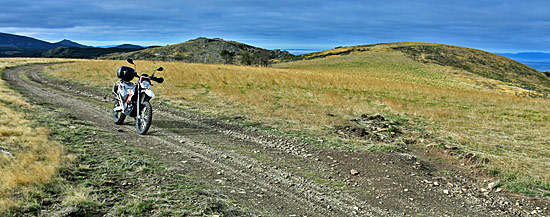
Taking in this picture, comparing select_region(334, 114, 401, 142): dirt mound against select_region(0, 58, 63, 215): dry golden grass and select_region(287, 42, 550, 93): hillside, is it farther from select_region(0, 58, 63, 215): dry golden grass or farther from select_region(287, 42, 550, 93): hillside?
select_region(287, 42, 550, 93): hillside

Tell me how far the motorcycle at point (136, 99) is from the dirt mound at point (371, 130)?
16.7ft

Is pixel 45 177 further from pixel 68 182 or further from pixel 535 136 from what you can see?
pixel 535 136

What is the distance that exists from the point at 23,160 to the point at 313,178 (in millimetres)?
4716

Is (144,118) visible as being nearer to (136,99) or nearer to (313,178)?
(136,99)

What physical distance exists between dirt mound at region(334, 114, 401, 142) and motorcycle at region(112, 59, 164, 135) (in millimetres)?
5103

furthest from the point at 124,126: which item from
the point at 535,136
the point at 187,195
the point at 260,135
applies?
the point at 535,136

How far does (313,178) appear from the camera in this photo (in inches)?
222

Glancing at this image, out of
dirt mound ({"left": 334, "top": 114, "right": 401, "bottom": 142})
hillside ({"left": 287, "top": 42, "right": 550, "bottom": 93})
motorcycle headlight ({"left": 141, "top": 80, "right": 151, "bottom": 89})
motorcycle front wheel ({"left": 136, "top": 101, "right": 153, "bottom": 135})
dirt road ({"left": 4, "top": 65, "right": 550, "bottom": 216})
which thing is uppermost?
hillside ({"left": 287, "top": 42, "right": 550, "bottom": 93})

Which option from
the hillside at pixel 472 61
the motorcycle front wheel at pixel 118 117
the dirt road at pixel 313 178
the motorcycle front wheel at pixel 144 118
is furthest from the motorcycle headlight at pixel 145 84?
the hillside at pixel 472 61

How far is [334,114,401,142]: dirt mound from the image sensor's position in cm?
917

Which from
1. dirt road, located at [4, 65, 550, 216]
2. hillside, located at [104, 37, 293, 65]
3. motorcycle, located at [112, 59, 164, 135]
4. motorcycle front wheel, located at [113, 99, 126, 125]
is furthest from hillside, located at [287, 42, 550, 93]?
motorcycle front wheel, located at [113, 99, 126, 125]

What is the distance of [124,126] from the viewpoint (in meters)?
8.95

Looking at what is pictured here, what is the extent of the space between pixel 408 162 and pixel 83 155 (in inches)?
247

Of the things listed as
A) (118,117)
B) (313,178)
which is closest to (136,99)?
(118,117)
